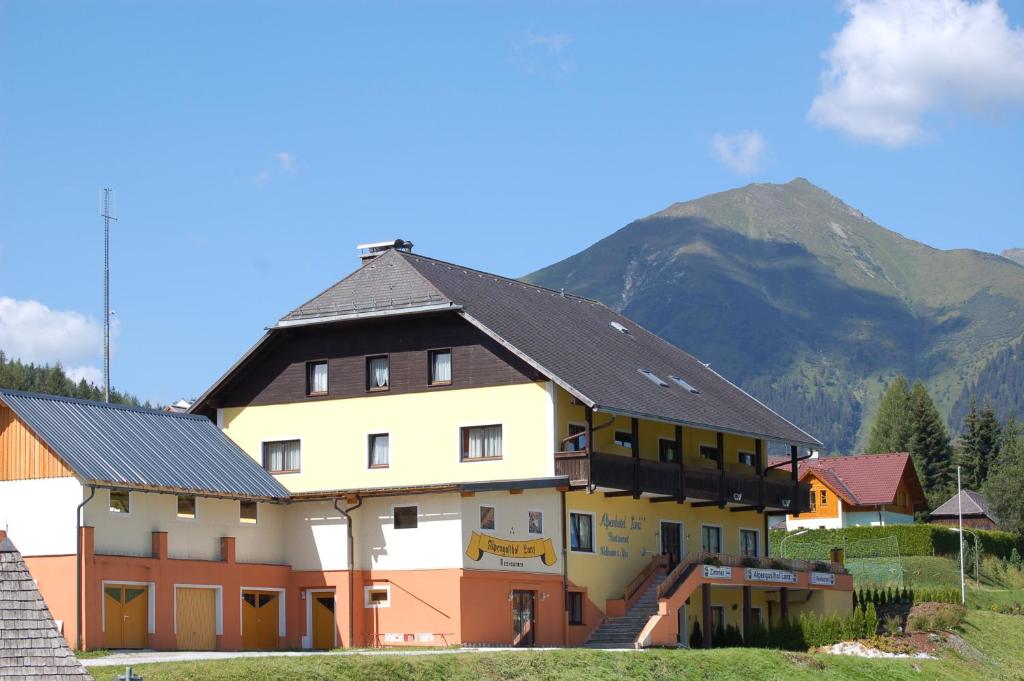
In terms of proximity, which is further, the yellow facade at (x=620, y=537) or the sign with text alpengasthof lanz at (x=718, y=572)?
the sign with text alpengasthof lanz at (x=718, y=572)

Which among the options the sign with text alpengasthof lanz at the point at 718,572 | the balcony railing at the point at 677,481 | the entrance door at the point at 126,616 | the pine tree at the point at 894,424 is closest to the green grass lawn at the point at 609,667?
the sign with text alpengasthof lanz at the point at 718,572

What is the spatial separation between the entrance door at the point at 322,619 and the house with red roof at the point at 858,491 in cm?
4632

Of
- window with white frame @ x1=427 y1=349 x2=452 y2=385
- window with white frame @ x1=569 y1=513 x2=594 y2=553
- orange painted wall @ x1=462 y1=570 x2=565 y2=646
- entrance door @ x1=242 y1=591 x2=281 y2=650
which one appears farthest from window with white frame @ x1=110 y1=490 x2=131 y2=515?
window with white frame @ x1=569 y1=513 x2=594 y2=553

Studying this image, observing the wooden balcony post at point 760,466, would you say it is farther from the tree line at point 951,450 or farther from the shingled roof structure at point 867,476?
the tree line at point 951,450

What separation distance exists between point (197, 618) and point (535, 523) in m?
10.1

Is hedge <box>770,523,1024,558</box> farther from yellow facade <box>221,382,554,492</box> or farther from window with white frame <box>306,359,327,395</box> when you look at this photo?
window with white frame <box>306,359,327,395</box>

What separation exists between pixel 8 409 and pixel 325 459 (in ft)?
39.0

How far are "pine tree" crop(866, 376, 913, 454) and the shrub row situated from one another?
241ft

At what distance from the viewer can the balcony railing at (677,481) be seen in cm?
4831

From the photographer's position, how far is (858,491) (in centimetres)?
9312

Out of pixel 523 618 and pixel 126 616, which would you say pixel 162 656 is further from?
pixel 523 618

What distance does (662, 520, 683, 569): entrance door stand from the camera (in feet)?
180

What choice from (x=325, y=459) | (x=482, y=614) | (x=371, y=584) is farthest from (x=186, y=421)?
(x=482, y=614)

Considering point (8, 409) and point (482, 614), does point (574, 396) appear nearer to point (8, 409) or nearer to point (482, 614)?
point (482, 614)
